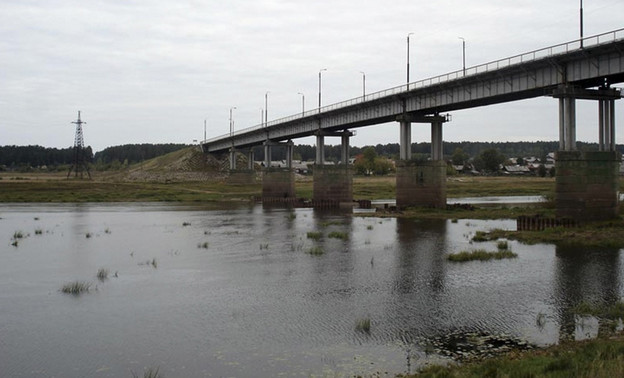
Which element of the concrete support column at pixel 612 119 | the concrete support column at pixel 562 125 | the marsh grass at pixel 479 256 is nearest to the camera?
the marsh grass at pixel 479 256

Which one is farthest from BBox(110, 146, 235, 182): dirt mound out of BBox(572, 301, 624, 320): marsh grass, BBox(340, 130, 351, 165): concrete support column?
BBox(572, 301, 624, 320): marsh grass

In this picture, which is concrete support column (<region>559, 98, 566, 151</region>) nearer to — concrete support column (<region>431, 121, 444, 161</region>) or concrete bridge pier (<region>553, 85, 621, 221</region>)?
concrete bridge pier (<region>553, 85, 621, 221</region>)

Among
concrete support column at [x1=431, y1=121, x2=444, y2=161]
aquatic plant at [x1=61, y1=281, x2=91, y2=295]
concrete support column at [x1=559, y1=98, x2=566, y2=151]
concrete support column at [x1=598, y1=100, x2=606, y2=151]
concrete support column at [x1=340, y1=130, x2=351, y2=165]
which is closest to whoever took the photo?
aquatic plant at [x1=61, y1=281, x2=91, y2=295]

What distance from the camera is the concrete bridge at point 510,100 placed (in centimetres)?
4366

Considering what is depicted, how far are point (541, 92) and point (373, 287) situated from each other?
3481cm

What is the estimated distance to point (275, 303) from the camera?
22.3m

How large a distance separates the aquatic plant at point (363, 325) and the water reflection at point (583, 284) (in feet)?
18.7

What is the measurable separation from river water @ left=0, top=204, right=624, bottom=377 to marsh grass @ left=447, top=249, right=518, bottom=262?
0.88 m

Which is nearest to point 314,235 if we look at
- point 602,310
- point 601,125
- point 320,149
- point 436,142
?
point 601,125

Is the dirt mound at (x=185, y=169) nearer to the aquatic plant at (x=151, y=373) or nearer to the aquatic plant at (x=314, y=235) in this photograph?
the aquatic plant at (x=314, y=235)

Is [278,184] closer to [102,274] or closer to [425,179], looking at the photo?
[425,179]

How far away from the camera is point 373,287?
24.9 meters

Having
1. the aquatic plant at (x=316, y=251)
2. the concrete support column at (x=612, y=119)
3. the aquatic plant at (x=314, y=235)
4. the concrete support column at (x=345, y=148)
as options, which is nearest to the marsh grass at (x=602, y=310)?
the aquatic plant at (x=316, y=251)

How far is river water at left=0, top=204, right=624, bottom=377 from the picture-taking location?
1566cm
